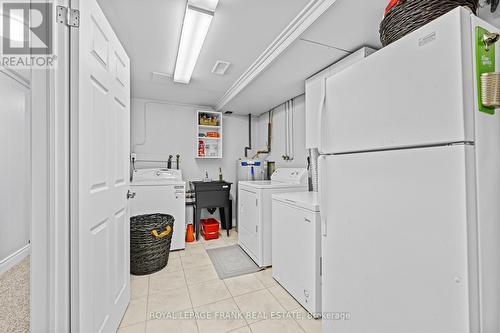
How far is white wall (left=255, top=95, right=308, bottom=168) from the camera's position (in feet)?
10.1

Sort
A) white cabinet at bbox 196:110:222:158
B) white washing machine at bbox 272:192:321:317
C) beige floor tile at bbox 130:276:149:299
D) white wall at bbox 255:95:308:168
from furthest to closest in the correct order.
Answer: white cabinet at bbox 196:110:222:158
white wall at bbox 255:95:308:168
beige floor tile at bbox 130:276:149:299
white washing machine at bbox 272:192:321:317

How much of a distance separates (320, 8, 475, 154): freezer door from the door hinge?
52.8 inches

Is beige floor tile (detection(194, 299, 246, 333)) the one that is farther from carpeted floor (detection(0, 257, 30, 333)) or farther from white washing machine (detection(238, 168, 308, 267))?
carpeted floor (detection(0, 257, 30, 333))

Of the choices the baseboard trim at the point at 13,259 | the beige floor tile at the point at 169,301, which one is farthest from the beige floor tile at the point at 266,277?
the baseboard trim at the point at 13,259

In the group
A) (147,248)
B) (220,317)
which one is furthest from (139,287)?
(220,317)

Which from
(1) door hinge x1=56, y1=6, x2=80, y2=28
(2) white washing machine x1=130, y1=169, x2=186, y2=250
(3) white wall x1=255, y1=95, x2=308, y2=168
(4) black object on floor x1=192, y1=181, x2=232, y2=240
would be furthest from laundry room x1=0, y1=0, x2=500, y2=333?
(4) black object on floor x1=192, y1=181, x2=232, y2=240

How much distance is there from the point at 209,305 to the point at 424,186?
177cm

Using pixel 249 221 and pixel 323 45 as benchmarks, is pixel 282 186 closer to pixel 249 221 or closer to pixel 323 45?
pixel 249 221

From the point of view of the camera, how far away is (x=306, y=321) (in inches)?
63.2

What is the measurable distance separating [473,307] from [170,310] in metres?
1.84

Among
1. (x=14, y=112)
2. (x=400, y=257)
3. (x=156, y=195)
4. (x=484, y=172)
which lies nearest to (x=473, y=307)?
(x=400, y=257)

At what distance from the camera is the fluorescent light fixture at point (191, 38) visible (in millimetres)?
1529

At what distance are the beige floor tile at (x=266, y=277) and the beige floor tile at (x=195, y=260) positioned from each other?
0.65 metres

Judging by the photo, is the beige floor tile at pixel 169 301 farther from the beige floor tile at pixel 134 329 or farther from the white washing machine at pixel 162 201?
the white washing machine at pixel 162 201
